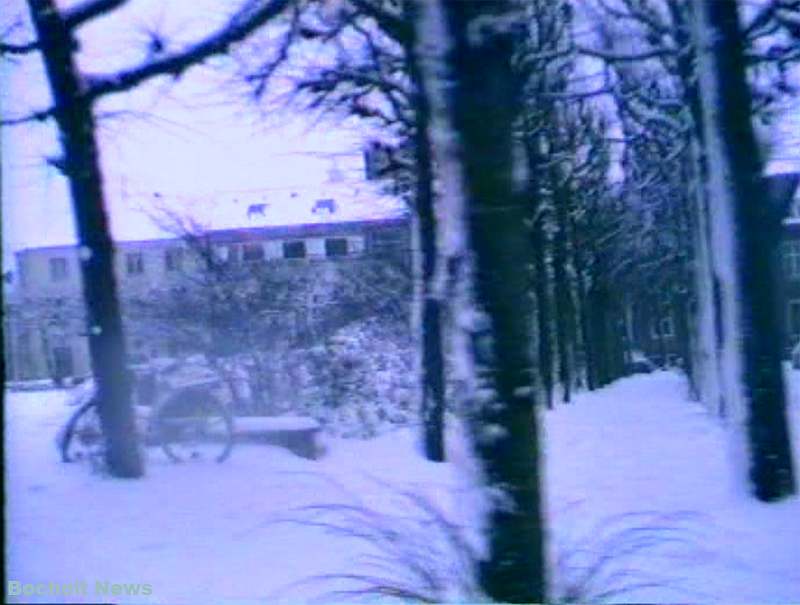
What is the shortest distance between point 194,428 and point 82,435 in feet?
2.40

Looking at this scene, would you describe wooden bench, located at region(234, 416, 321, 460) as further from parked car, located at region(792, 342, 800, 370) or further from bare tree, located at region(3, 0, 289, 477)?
parked car, located at region(792, 342, 800, 370)

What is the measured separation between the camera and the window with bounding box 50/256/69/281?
4.43m

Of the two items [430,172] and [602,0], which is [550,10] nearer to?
[602,0]

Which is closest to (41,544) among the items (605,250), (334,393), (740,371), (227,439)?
(227,439)

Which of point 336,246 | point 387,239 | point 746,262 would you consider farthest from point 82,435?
point 387,239

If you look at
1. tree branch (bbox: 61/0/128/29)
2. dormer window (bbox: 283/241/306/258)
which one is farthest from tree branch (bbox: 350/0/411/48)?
tree branch (bbox: 61/0/128/29)

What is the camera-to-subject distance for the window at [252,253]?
600cm

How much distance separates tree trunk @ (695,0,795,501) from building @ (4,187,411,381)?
263 centimetres

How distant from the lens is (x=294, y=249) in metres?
5.76

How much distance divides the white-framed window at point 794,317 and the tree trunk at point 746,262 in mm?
9314

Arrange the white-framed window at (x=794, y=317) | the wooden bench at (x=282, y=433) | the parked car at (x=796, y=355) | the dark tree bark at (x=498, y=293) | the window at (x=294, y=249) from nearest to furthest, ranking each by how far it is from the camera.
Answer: the dark tree bark at (x=498, y=293) < the wooden bench at (x=282, y=433) < the window at (x=294, y=249) < the parked car at (x=796, y=355) < the white-framed window at (x=794, y=317)

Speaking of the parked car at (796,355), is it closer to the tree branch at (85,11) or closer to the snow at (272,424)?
the snow at (272,424)

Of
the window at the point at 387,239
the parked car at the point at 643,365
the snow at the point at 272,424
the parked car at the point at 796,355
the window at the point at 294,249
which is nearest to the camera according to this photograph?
the snow at the point at 272,424

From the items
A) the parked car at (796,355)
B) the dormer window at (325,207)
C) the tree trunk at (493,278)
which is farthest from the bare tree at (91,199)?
the parked car at (796,355)
